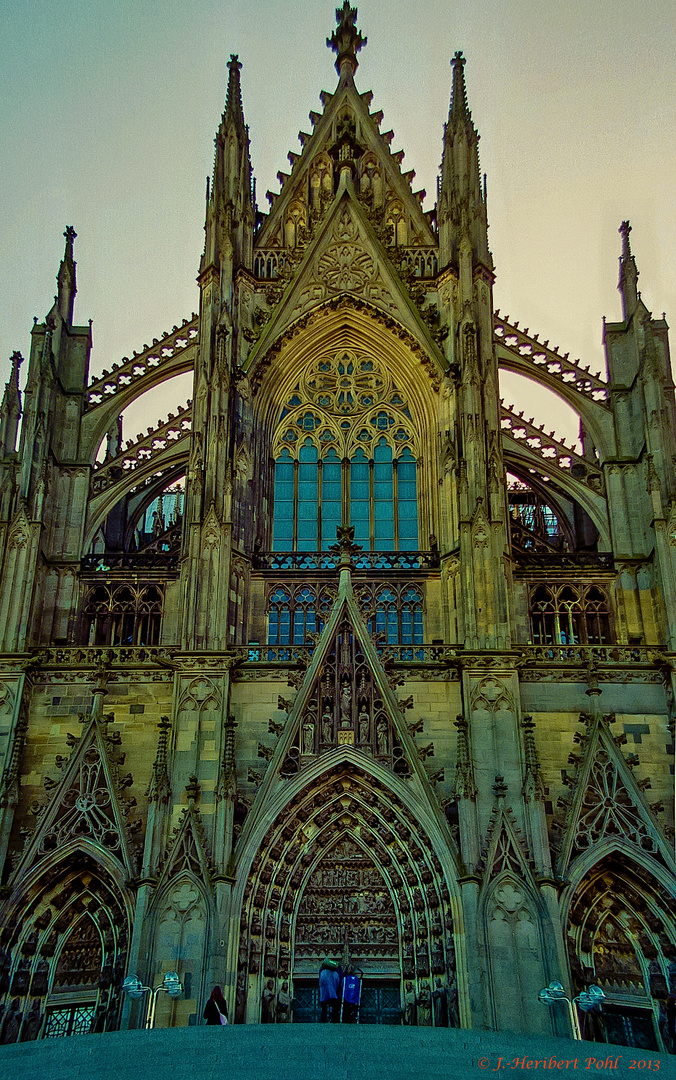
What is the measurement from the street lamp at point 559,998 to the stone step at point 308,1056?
1978 mm

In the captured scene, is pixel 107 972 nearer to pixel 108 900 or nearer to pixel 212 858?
pixel 108 900

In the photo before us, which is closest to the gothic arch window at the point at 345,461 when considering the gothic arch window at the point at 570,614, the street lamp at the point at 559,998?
the gothic arch window at the point at 570,614

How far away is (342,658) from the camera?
24.7 metres

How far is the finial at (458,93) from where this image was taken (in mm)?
32594

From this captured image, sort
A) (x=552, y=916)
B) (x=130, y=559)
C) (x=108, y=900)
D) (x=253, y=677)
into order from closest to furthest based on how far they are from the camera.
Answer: (x=552, y=916) → (x=108, y=900) → (x=253, y=677) → (x=130, y=559)

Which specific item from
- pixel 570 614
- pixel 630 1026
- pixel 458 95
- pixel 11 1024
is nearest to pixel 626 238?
pixel 458 95

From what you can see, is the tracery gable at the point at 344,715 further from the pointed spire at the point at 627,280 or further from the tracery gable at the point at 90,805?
the pointed spire at the point at 627,280

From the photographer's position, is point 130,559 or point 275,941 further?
point 130,559

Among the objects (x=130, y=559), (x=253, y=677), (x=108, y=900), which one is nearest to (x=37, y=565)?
(x=130, y=559)

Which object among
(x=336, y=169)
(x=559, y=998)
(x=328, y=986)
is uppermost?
(x=336, y=169)

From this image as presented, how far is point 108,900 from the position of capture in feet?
75.6

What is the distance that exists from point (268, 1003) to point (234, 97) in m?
21.8

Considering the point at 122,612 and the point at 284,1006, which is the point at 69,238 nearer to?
the point at 122,612

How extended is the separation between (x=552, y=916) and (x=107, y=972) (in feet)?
25.1
